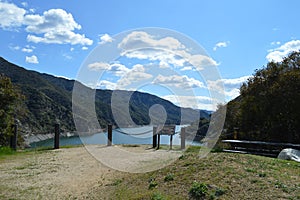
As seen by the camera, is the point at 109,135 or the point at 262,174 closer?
the point at 262,174

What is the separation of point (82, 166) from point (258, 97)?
9.75 m

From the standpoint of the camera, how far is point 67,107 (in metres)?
83.1

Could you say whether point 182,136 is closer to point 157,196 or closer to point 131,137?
point 131,137

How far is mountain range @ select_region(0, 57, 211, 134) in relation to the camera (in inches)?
550

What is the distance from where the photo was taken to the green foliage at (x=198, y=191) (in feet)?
18.2

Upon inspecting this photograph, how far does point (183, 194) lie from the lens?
229 inches

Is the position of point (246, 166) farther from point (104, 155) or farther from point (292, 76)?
point (292, 76)

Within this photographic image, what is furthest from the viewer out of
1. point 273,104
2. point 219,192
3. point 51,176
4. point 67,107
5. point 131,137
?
point 67,107

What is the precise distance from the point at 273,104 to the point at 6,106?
44.1 feet

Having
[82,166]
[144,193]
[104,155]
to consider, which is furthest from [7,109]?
[144,193]

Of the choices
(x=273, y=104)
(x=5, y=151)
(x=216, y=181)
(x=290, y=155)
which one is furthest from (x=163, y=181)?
(x=273, y=104)

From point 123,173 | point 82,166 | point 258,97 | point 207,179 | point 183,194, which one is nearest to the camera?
point 183,194

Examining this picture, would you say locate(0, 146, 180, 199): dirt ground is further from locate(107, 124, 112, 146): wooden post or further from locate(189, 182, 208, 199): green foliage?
locate(107, 124, 112, 146): wooden post

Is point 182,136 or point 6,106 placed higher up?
point 6,106
